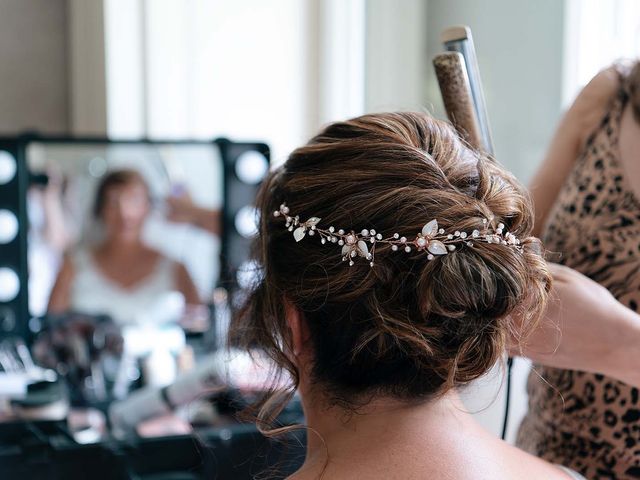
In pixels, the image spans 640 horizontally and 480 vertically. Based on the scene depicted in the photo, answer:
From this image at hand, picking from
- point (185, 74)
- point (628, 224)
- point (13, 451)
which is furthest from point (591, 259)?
point (185, 74)

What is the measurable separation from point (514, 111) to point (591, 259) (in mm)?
910

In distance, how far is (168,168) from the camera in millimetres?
1630

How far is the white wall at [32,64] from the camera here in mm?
2088

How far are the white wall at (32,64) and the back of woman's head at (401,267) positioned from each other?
66.9 inches

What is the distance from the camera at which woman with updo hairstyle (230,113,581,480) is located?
0.59 m

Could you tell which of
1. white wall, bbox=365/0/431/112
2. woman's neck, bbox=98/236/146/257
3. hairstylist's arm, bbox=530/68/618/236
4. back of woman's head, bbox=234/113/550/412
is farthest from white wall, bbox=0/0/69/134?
back of woman's head, bbox=234/113/550/412

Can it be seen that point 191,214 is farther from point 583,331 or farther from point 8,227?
point 583,331

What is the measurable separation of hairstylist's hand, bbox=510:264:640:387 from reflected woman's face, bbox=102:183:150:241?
3.43ft

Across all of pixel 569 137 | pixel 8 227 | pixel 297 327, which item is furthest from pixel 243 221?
pixel 297 327

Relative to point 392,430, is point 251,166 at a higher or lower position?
higher

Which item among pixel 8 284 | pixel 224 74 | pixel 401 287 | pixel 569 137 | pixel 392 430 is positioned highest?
pixel 224 74

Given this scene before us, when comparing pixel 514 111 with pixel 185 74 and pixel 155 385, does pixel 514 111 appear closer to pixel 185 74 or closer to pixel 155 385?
pixel 185 74

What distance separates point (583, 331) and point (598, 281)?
6.2 inches

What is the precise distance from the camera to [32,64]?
212 centimetres
